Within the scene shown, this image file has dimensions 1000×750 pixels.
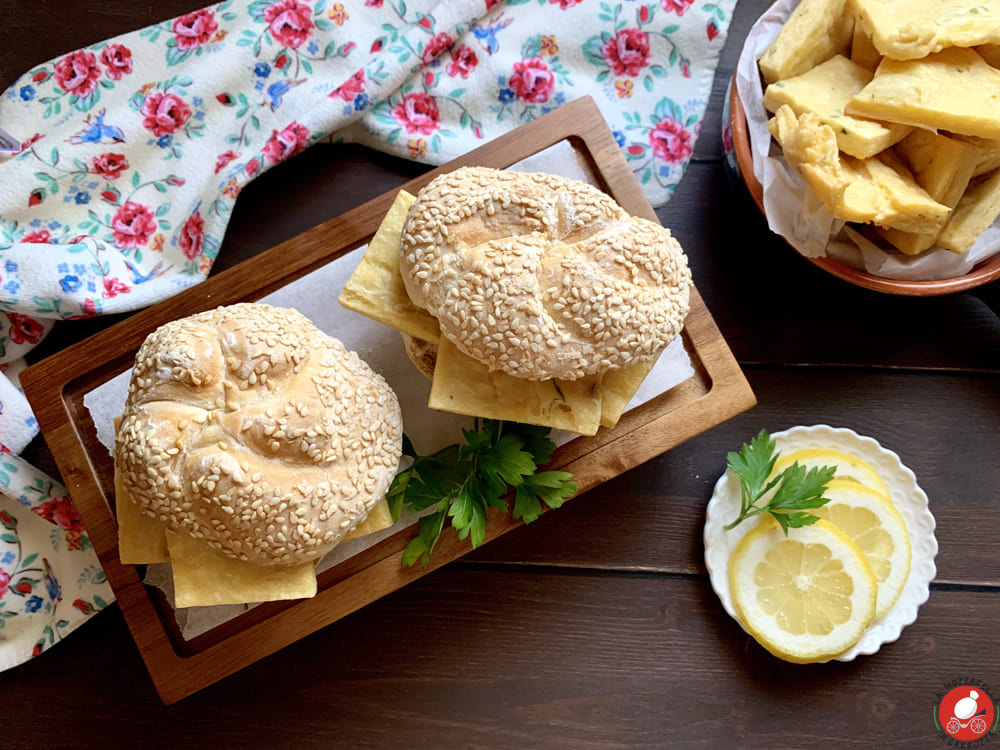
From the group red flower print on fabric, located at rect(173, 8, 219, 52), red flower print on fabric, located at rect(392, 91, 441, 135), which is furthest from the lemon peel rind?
red flower print on fabric, located at rect(173, 8, 219, 52)

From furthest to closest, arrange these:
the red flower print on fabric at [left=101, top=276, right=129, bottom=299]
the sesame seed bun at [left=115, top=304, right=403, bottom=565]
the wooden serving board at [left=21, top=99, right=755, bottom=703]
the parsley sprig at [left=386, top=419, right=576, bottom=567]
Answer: the red flower print on fabric at [left=101, top=276, right=129, bottom=299]
the wooden serving board at [left=21, top=99, right=755, bottom=703]
the parsley sprig at [left=386, top=419, right=576, bottom=567]
the sesame seed bun at [left=115, top=304, right=403, bottom=565]

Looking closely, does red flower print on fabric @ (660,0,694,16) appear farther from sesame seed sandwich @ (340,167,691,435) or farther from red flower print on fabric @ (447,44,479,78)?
sesame seed sandwich @ (340,167,691,435)

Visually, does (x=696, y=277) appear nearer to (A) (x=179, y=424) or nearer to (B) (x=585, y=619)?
(B) (x=585, y=619)

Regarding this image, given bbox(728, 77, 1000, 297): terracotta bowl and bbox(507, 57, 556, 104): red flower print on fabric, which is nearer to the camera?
bbox(728, 77, 1000, 297): terracotta bowl

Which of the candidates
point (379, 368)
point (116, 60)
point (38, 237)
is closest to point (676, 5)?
point (379, 368)

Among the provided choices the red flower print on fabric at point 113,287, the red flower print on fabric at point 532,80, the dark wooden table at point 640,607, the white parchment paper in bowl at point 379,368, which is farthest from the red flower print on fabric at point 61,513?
the red flower print on fabric at point 532,80

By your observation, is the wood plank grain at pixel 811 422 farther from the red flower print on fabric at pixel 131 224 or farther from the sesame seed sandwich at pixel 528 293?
the red flower print on fabric at pixel 131 224
